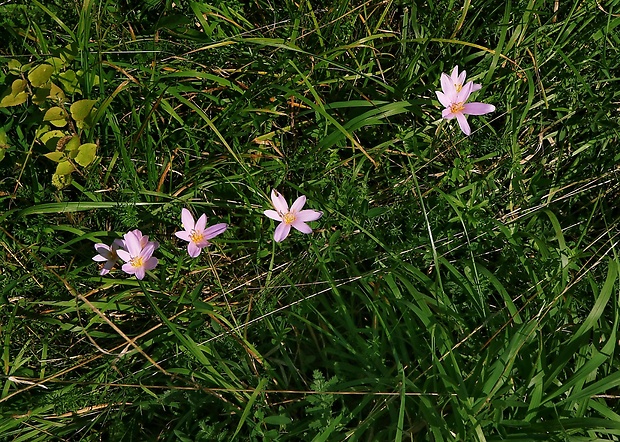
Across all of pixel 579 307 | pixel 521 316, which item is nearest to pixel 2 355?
pixel 521 316

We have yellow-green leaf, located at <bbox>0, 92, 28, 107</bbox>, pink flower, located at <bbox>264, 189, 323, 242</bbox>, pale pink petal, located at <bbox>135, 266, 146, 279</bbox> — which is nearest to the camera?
pale pink petal, located at <bbox>135, 266, 146, 279</bbox>

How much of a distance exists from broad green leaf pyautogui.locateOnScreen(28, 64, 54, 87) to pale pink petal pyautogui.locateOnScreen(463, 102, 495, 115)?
4.64 ft

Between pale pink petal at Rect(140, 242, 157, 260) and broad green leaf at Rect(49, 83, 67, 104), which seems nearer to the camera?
pale pink petal at Rect(140, 242, 157, 260)

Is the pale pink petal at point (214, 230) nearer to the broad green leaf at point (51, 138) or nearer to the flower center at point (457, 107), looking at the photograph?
the broad green leaf at point (51, 138)

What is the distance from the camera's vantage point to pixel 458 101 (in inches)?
78.5

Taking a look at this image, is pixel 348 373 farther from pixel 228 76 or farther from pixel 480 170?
pixel 228 76

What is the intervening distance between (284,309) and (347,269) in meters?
0.26

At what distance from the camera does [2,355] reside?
2098 millimetres

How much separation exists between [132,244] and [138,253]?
0.04 meters

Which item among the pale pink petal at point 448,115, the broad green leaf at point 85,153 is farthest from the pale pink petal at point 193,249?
the pale pink petal at point 448,115

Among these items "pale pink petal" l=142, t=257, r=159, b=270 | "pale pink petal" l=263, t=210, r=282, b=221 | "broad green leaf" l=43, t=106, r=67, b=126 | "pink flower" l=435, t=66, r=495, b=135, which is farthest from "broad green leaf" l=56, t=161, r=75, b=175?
"pink flower" l=435, t=66, r=495, b=135

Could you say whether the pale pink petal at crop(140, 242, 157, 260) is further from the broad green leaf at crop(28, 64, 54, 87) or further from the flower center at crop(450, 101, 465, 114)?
the flower center at crop(450, 101, 465, 114)

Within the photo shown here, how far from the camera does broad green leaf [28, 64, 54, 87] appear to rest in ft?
6.54

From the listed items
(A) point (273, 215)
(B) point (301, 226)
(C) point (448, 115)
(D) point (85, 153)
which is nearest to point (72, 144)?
(D) point (85, 153)
